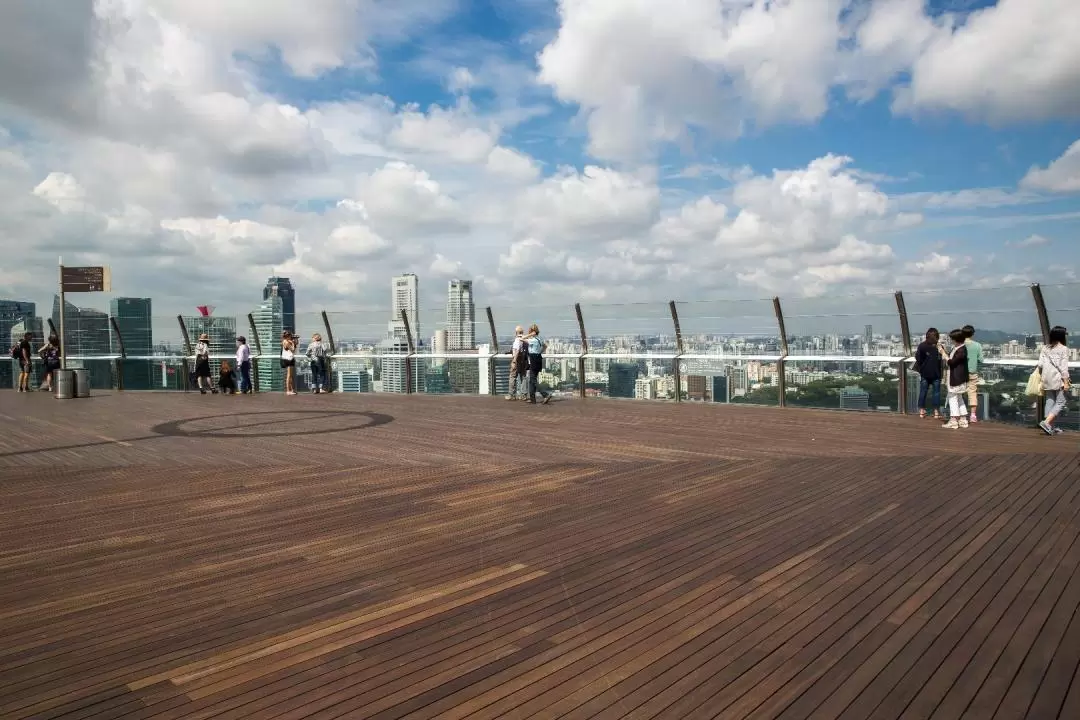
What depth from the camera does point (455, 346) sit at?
705 inches

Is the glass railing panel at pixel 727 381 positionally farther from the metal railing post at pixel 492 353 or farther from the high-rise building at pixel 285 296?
the high-rise building at pixel 285 296

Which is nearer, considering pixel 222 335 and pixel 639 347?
pixel 639 347

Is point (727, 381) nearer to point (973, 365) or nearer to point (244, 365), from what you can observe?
point (973, 365)

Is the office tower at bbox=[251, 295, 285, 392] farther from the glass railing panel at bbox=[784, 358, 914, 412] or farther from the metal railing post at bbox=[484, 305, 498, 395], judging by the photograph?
the glass railing panel at bbox=[784, 358, 914, 412]

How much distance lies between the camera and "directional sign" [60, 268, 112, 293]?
55.1 feet

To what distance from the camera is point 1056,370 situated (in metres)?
9.36

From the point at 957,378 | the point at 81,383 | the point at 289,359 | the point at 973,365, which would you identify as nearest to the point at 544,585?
the point at 957,378

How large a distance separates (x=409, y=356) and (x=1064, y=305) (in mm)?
13376

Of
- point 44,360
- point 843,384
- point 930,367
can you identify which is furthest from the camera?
point 44,360

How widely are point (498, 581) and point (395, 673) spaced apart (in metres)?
1.16

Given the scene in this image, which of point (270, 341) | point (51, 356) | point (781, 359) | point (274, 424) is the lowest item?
point (274, 424)

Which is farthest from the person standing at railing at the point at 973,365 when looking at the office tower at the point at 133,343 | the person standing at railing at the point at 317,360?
the office tower at the point at 133,343

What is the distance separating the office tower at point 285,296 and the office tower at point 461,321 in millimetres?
4574

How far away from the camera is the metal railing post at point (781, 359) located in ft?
44.0
